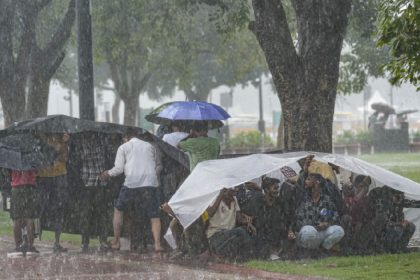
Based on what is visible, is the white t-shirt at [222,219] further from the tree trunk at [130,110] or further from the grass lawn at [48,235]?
the tree trunk at [130,110]

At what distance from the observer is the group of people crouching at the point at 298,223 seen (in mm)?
12320

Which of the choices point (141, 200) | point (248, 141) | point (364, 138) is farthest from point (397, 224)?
point (364, 138)

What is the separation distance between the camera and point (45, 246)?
1470cm

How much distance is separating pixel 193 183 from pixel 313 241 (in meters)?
1.63

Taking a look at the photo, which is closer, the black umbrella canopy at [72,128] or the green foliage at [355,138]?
the black umbrella canopy at [72,128]

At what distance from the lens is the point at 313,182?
1253 cm

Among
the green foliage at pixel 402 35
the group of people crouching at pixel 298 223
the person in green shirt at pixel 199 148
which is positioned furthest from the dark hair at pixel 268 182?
the green foliage at pixel 402 35

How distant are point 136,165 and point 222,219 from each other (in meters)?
1.60

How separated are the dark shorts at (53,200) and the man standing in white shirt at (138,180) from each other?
2.22 ft

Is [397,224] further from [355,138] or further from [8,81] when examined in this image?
[355,138]

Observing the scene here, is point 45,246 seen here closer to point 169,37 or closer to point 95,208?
point 95,208

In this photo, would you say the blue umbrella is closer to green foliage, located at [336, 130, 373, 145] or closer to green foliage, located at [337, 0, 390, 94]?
green foliage, located at [337, 0, 390, 94]

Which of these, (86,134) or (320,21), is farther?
(320,21)

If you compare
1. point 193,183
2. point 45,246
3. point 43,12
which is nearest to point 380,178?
point 193,183
